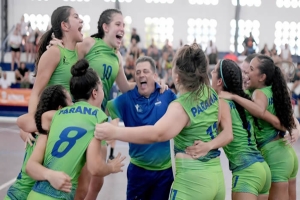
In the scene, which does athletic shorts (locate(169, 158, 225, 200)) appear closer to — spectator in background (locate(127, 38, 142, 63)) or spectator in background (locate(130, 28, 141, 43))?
spectator in background (locate(127, 38, 142, 63))

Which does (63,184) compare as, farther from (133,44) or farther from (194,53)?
(133,44)

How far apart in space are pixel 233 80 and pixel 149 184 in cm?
137

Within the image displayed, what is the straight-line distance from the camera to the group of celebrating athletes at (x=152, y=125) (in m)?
3.98

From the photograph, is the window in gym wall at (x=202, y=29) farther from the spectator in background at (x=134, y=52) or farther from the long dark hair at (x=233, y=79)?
the long dark hair at (x=233, y=79)

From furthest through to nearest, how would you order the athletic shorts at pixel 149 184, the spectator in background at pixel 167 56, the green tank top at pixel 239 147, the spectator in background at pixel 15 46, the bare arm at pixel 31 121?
1. the spectator in background at pixel 15 46
2. the spectator in background at pixel 167 56
3. the athletic shorts at pixel 149 184
4. the green tank top at pixel 239 147
5. the bare arm at pixel 31 121

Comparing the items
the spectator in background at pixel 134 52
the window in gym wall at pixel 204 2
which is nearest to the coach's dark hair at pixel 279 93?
the spectator in background at pixel 134 52

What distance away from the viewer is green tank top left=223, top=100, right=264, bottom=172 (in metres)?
4.95

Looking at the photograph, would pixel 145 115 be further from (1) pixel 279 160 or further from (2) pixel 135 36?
(2) pixel 135 36

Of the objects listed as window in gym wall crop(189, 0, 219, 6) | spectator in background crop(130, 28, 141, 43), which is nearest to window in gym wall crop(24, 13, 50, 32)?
spectator in background crop(130, 28, 141, 43)

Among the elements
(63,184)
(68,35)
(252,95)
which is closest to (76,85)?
(63,184)

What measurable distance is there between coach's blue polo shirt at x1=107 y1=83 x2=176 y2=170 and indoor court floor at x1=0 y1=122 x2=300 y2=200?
8.32ft

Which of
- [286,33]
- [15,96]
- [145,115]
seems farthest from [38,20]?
[145,115]

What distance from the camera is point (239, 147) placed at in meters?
4.97

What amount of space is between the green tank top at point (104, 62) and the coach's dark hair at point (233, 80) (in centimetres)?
129
